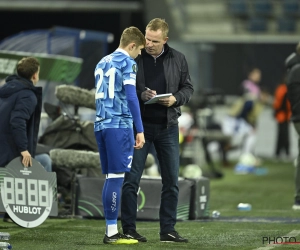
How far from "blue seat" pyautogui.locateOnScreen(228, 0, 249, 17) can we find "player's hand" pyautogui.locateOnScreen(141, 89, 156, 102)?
57.0ft

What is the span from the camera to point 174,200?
816 cm

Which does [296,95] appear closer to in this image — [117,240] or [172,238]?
[172,238]

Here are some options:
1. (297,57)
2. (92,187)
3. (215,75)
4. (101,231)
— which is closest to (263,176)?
(215,75)

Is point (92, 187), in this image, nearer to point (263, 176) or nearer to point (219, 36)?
point (263, 176)

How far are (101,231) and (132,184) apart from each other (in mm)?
1199

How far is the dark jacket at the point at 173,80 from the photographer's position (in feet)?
26.3

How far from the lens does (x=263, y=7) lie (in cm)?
2491

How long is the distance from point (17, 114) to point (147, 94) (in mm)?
1529

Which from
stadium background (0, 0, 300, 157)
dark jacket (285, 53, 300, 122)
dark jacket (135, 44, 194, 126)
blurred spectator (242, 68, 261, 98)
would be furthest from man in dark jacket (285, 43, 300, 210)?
stadium background (0, 0, 300, 157)

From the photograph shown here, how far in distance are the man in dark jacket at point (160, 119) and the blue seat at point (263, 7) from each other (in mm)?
17034

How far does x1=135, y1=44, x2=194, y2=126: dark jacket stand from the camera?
802cm

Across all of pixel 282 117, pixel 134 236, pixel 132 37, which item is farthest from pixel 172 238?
pixel 282 117

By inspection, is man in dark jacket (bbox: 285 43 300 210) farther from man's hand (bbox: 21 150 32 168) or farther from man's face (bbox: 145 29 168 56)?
man's hand (bbox: 21 150 32 168)

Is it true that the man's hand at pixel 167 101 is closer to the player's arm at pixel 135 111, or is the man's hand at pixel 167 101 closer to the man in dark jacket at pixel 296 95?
the player's arm at pixel 135 111
